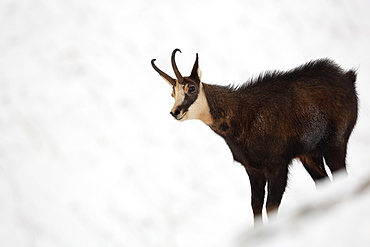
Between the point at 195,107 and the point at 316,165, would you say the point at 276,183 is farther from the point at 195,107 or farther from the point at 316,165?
the point at 195,107

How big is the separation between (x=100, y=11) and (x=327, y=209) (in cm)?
1083

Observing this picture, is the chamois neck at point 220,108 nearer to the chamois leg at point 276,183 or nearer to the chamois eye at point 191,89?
the chamois eye at point 191,89

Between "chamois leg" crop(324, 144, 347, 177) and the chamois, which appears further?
"chamois leg" crop(324, 144, 347, 177)

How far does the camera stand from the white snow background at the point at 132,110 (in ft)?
26.9

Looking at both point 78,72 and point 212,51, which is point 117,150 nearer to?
point 78,72

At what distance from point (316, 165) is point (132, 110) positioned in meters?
5.28

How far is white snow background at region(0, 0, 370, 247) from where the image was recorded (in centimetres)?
820

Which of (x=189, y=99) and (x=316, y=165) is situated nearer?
(x=189, y=99)

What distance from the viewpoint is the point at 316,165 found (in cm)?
543

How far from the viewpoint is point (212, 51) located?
10773mm

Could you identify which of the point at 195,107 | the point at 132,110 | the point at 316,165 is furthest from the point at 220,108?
the point at 132,110

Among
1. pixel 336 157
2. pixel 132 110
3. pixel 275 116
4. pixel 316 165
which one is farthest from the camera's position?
pixel 132 110

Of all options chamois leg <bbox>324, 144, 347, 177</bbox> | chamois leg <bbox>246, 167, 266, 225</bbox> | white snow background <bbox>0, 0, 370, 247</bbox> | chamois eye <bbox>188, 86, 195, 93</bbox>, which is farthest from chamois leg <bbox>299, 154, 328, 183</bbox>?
white snow background <bbox>0, 0, 370, 247</bbox>

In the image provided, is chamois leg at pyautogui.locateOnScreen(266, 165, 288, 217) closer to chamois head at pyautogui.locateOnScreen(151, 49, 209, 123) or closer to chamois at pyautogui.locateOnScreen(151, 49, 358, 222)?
chamois at pyautogui.locateOnScreen(151, 49, 358, 222)
